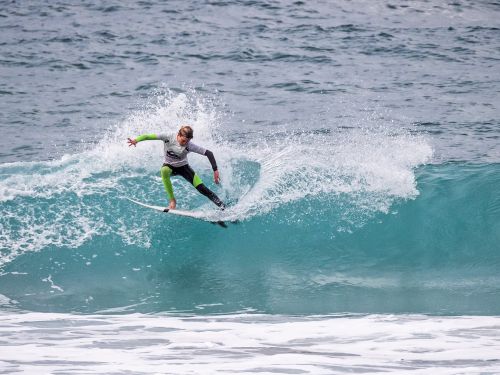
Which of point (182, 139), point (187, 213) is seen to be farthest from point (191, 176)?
point (182, 139)

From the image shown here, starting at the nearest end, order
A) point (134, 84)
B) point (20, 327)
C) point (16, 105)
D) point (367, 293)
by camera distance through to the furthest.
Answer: point (20, 327), point (367, 293), point (16, 105), point (134, 84)

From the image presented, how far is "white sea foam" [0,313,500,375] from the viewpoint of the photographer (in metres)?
8.20

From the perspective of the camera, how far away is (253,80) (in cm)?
2158

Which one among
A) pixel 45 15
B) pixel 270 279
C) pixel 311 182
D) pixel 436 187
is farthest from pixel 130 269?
pixel 45 15

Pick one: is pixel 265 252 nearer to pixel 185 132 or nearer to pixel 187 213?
pixel 187 213

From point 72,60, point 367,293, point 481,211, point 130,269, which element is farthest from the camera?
point 72,60

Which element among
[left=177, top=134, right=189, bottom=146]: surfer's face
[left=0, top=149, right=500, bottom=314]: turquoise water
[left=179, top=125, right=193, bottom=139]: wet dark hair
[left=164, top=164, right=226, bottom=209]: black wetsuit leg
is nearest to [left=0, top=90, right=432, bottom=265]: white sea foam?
[left=0, top=149, right=500, bottom=314]: turquoise water

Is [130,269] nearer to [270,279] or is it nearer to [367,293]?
[270,279]

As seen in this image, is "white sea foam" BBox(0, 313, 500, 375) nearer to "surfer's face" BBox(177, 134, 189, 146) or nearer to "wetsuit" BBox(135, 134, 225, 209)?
"wetsuit" BBox(135, 134, 225, 209)

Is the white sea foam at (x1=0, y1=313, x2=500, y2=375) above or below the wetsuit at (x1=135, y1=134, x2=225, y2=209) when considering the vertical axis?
below

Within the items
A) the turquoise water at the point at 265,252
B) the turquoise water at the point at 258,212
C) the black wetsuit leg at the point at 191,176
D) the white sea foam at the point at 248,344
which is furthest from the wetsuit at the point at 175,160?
the white sea foam at the point at 248,344

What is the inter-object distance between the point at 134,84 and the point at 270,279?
35.1 feet

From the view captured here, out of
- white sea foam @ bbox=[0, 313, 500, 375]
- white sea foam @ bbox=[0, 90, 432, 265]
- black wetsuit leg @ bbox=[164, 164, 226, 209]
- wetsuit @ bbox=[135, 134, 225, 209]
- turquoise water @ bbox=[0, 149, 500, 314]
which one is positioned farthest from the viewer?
white sea foam @ bbox=[0, 90, 432, 265]

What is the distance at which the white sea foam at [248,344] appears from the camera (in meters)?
8.20
